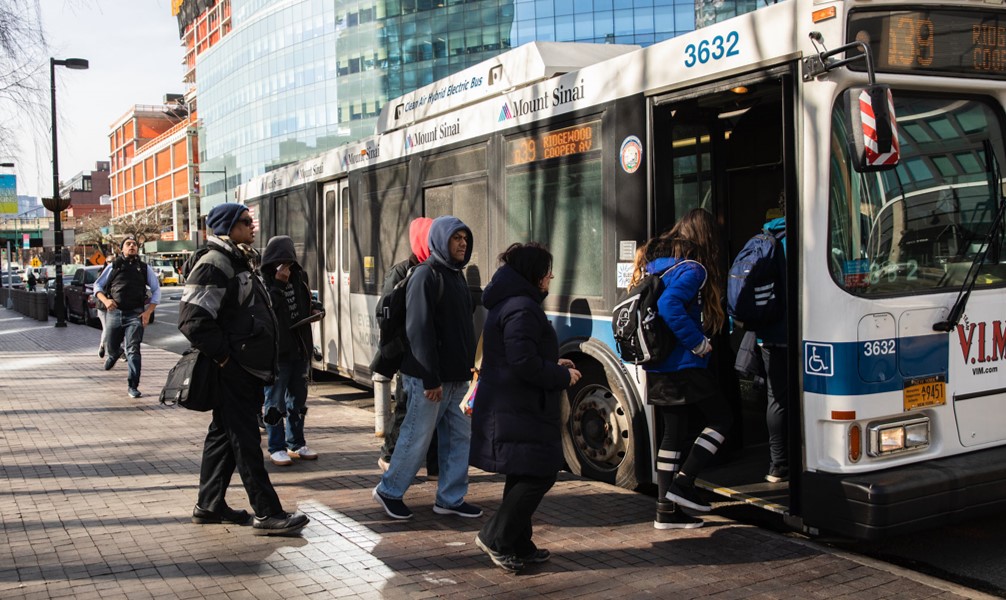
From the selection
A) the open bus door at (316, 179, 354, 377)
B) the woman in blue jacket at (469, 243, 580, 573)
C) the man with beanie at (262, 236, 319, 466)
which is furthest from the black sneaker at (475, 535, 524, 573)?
the open bus door at (316, 179, 354, 377)

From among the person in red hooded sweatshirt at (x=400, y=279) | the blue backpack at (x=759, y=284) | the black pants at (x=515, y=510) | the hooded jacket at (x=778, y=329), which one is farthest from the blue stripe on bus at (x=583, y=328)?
the black pants at (x=515, y=510)

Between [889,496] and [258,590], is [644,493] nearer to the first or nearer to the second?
[889,496]

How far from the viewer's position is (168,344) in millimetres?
20812

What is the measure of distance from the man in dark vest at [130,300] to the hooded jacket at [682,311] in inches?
326

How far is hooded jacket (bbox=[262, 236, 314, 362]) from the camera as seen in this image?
7184 millimetres

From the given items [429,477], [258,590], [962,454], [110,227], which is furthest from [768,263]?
[110,227]

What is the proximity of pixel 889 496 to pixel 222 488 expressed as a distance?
389cm

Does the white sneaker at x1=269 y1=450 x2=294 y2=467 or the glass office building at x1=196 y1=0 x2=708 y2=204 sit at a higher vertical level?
the glass office building at x1=196 y1=0 x2=708 y2=204

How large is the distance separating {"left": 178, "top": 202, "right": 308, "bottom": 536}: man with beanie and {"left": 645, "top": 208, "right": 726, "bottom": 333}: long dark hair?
2.41 metres

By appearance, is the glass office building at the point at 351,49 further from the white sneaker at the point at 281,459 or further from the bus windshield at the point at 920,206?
the bus windshield at the point at 920,206

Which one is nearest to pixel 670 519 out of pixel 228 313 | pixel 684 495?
pixel 684 495

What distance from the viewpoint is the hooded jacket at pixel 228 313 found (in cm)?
511

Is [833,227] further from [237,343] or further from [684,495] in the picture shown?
[237,343]

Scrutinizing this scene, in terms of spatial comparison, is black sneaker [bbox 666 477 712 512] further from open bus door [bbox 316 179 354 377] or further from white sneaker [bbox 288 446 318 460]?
open bus door [bbox 316 179 354 377]
